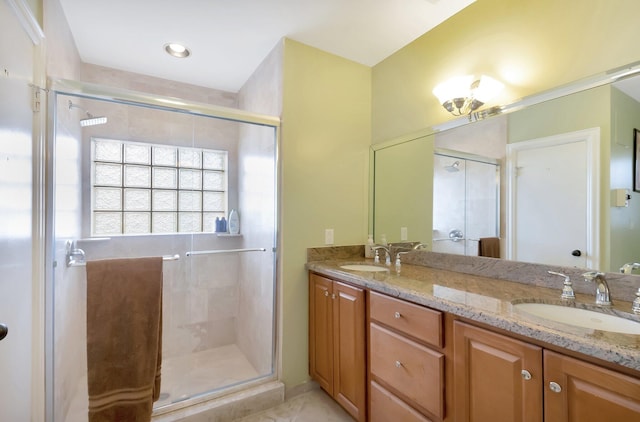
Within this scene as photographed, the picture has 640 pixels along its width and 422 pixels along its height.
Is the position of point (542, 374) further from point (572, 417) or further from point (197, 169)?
point (197, 169)

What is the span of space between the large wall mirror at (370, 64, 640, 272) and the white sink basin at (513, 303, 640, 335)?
0.27m

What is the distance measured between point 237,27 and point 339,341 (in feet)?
7.15

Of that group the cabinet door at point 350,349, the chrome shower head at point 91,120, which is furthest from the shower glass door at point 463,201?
the chrome shower head at point 91,120

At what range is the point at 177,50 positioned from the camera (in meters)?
2.17

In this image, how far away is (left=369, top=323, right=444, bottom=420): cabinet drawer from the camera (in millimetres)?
1186

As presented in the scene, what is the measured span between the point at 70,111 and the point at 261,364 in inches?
83.8

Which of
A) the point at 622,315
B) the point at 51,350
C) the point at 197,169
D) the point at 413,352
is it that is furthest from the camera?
the point at 197,169

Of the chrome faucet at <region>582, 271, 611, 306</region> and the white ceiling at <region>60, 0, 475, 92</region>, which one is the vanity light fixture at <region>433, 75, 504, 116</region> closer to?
the white ceiling at <region>60, 0, 475, 92</region>

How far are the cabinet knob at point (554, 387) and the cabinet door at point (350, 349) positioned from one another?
0.87 m

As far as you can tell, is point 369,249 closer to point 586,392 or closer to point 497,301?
point 497,301

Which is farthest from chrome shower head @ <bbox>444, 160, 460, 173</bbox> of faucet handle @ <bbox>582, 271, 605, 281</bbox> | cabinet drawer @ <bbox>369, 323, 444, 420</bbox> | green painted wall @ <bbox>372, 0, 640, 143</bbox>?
cabinet drawer @ <bbox>369, 323, 444, 420</bbox>

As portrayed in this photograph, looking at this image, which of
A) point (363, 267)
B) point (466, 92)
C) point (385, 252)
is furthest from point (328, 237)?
point (466, 92)

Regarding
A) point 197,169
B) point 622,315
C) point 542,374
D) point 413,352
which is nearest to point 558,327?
point 542,374

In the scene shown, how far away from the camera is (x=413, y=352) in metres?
1.29
